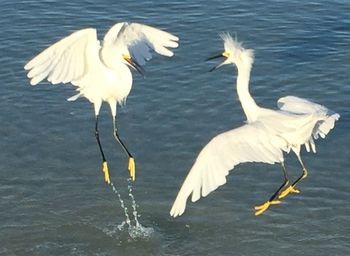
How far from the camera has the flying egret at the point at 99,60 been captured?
12211 millimetres

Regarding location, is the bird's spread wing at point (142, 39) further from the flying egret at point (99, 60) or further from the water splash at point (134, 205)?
the water splash at point (134, 205)

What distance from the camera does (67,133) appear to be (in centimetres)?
1513

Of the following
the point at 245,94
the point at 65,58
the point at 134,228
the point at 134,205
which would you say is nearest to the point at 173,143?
the point at 134,205

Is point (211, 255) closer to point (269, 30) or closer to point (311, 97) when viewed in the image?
point (311, 97)

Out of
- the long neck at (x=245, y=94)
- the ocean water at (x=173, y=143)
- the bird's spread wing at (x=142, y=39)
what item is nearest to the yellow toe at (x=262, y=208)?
the ocean water at (x=173, y=143)

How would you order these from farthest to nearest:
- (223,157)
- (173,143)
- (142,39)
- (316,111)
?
(173,143), (142,39), (316,111), (223,157)

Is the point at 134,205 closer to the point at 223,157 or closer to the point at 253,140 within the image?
the point at 253,140

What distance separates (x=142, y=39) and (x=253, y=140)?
312 cm

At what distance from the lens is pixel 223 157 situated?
1026 cm

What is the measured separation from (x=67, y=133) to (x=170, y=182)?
2.41 metres

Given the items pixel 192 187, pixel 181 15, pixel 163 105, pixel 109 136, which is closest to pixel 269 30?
pixel 181 15

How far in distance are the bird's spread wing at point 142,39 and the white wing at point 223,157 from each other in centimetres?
243

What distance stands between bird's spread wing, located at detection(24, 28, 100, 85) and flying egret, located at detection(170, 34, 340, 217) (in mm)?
1945

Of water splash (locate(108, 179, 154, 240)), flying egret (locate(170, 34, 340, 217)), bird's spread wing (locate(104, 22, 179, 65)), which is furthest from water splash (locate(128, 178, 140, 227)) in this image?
bird's spread wing (locate(104, 22, 179, 65))
